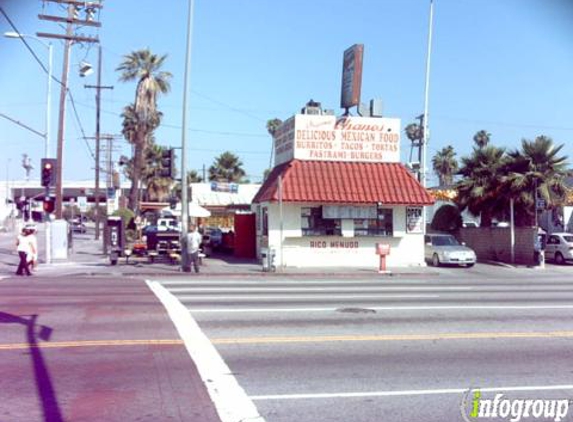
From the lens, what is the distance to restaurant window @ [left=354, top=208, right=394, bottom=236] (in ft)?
91.1

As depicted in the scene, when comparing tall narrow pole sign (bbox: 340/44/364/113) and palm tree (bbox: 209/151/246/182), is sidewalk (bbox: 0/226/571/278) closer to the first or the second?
tall narrow pole sign (bbox: 340/44/364/113)

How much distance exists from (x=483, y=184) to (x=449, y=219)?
451cm

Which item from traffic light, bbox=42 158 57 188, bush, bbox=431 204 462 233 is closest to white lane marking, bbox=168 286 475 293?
traffic light, bbox=42 158 57 188

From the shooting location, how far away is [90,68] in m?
35.3

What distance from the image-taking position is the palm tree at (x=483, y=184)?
31.4m

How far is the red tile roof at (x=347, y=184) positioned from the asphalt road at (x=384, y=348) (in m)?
10.2

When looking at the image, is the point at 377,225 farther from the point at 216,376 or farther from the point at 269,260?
the point at 216,376

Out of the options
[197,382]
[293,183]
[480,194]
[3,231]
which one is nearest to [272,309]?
[197,382]

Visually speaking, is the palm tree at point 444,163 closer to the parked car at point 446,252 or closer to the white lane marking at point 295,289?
the parked car at point 446,252

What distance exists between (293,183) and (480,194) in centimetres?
1003

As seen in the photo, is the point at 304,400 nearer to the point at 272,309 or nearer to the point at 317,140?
the point at 272,309

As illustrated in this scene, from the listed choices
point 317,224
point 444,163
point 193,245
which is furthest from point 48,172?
point 444,163

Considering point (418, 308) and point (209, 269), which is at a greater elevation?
point (418, 308)

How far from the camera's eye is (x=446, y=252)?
1136 inches
